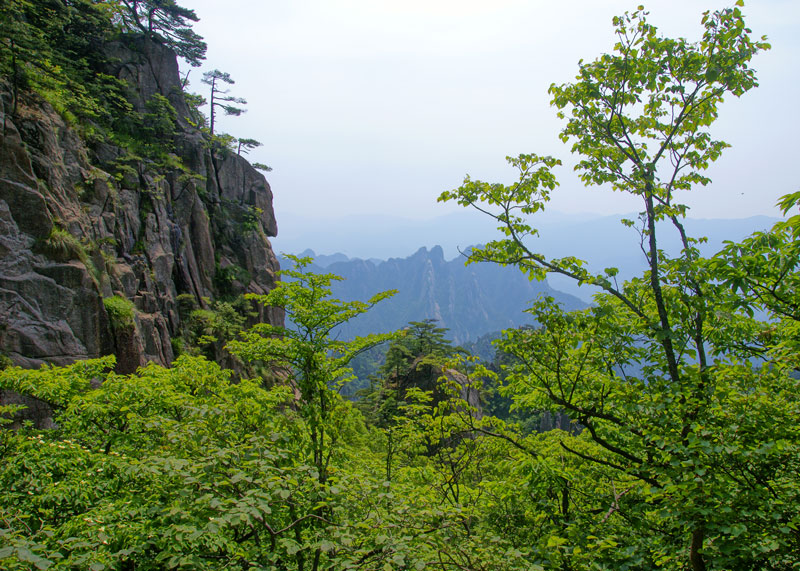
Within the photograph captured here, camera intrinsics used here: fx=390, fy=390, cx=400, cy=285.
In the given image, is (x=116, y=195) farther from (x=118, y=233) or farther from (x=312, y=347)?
(x=312, y=347)

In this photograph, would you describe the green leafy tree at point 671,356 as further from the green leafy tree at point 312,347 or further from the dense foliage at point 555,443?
the green leafy tree at point 312,347

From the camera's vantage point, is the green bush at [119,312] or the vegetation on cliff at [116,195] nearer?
the vegetation on cliff at [116,195]

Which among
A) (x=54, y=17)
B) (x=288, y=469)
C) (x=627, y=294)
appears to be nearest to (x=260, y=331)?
(x=288, y=469)

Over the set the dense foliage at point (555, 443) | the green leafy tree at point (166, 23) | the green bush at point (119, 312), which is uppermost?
the green leafy tree at point (166, 23)

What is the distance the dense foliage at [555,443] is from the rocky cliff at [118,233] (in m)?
9.11

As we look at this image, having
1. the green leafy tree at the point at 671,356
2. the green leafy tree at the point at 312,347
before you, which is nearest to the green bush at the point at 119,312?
the green leafy tree at the point at 312,347

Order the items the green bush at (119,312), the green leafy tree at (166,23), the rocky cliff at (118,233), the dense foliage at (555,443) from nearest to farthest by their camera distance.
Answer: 1. the dense foliage at (555,443)
2. the rocky cliff at (118,233)
3. the green bush at (119,312)
4. the green leafy tree at (166,23)

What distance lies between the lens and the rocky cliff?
13500 mm

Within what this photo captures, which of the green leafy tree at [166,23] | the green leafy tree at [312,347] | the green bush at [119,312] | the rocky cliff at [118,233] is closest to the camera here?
the green leafy tree at [312,347]

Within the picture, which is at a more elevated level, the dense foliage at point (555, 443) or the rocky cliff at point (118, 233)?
the rocky cliff at point (118, 233)

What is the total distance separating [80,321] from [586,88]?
58.0 ft

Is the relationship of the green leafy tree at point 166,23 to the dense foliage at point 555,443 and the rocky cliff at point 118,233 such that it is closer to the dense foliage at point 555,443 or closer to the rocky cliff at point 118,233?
the rocky cliff at point 118,233

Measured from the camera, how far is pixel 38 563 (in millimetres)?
2107

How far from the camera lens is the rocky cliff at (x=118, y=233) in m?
13.5
